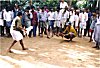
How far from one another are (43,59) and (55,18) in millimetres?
5818

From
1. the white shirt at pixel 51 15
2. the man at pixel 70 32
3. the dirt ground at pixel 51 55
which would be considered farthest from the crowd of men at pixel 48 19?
the dirt ground at pixel 51 55

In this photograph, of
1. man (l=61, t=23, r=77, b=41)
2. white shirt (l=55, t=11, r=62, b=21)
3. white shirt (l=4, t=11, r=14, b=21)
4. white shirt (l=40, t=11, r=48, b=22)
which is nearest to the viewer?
man (l=61, t=23, r=77, b=41)

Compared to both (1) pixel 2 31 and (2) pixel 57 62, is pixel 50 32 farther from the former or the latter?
(2) pixel 57 62

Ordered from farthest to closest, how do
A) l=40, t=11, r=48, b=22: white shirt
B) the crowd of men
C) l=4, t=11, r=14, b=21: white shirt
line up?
l=40, t=11, r=48, b=22: white shirt, the crowd of men, l=4, t=11, r=14, b=21: white shirt

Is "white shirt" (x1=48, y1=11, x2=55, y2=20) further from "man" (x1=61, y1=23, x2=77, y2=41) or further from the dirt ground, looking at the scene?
"man" (x1=61, y1=23, x2=77, y2=41)

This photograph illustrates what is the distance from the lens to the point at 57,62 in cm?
868

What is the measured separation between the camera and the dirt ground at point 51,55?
835 centimetres

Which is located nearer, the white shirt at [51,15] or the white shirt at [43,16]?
the white shirt at [43,16]

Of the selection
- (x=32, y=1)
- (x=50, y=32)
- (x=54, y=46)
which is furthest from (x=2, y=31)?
(x=32, y=1)

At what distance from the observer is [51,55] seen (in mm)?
9766

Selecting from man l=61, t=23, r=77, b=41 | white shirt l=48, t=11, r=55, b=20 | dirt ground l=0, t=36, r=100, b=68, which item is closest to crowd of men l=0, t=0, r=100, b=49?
white shirt l=48, t=11, r=55, b=20

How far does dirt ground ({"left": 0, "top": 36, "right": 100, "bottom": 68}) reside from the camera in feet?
27.4

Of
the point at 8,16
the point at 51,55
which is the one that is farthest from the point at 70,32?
the point at 8,16

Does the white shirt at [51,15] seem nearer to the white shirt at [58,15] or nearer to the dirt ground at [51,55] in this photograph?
the white shirt at [58,15]
